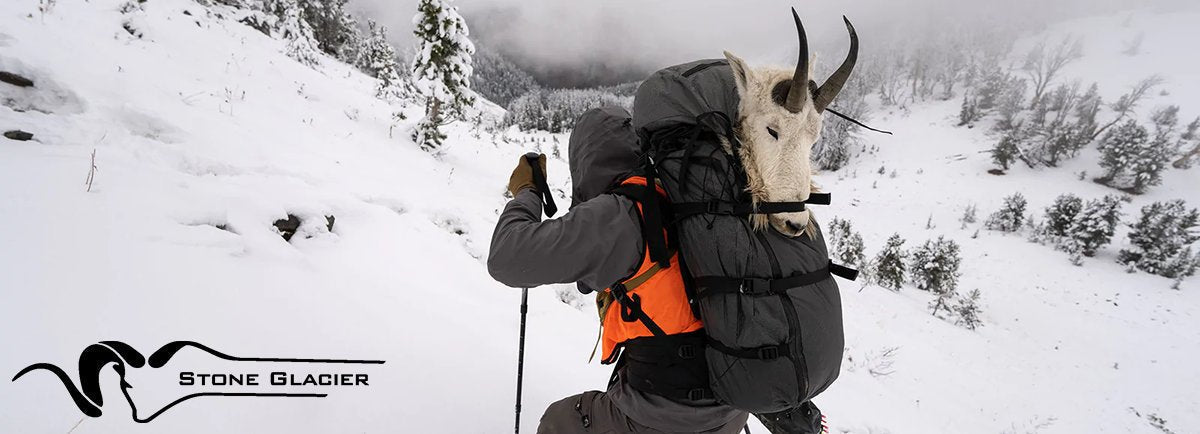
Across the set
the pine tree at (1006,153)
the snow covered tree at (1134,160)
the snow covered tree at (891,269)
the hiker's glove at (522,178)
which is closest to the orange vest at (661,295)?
the hiker's glove at (522,178)

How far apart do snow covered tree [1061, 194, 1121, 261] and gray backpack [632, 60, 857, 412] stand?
2967 cm

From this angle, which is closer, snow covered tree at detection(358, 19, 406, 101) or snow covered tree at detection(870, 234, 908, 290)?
snow covered tree at detection(870, 234, 908, 290)

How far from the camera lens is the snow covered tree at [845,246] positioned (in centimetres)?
1786

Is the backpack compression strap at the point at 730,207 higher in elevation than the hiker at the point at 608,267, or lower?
higher

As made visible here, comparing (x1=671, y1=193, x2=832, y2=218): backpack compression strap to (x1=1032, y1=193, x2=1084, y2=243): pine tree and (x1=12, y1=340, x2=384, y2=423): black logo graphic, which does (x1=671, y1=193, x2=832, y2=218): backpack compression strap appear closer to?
(x1=12, y1=340, x2=384, y2=423): black logo graphic

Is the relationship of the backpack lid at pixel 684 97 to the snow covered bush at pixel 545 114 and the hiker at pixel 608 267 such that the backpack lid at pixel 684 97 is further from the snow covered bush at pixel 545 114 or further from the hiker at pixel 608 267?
the snow covered bush at pixel 545 114

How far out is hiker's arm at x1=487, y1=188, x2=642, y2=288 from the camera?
1.52 meters

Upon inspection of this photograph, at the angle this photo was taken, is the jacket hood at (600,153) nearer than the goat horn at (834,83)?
No

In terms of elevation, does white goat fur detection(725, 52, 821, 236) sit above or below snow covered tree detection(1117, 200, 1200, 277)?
above

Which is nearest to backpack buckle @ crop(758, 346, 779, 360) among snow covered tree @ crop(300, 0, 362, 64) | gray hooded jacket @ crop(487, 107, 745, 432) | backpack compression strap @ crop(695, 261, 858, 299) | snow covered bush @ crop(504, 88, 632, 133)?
backpack compression strap @ crop(695, 261, 858, 299)

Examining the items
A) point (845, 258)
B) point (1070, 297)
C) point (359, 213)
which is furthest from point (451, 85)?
point (1070, 297)

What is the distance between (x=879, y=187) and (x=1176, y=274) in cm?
1501

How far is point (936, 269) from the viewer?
16.6 metres

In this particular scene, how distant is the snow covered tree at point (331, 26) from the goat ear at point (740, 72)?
37.4m
